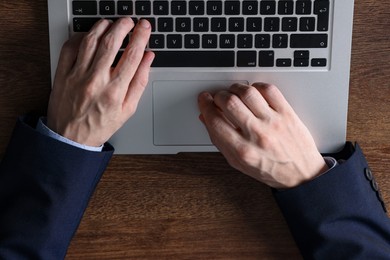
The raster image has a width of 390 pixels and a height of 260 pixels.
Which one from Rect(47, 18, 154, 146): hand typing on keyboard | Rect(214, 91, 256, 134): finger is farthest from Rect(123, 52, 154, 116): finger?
Rect(214, 91, 256, 134): finger

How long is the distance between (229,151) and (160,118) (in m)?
0.11

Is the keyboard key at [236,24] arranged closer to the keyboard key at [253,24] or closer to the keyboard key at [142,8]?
the keyboard key at [253,24]

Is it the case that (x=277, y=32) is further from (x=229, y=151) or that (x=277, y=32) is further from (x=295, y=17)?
(x=229, y=151)

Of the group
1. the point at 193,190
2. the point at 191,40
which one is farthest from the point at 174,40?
the point at 193,190

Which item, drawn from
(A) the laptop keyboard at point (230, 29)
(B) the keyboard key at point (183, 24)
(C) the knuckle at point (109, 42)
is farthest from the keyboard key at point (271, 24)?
(C) the knuckle at point (109, 42)

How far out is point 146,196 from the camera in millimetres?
880

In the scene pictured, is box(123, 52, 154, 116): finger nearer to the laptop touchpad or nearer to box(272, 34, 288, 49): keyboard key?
the laptop touchpad

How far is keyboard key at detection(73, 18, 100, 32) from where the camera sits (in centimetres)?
80

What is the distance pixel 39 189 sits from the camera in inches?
30.2

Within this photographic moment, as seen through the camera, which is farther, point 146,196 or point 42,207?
point 146,196

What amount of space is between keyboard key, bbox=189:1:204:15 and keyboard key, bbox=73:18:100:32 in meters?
0.13

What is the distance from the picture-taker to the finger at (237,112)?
773 millimetres

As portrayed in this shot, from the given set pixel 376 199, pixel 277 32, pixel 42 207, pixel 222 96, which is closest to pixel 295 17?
pixel 277 32

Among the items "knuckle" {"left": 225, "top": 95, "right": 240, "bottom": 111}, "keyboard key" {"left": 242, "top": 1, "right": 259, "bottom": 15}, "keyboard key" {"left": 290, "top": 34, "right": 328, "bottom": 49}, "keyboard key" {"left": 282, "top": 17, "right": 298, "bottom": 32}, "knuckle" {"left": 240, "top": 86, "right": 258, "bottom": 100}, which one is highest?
"keyboard key" {"left": 242, "top": 1, "right": 259, "bottom": 15}
